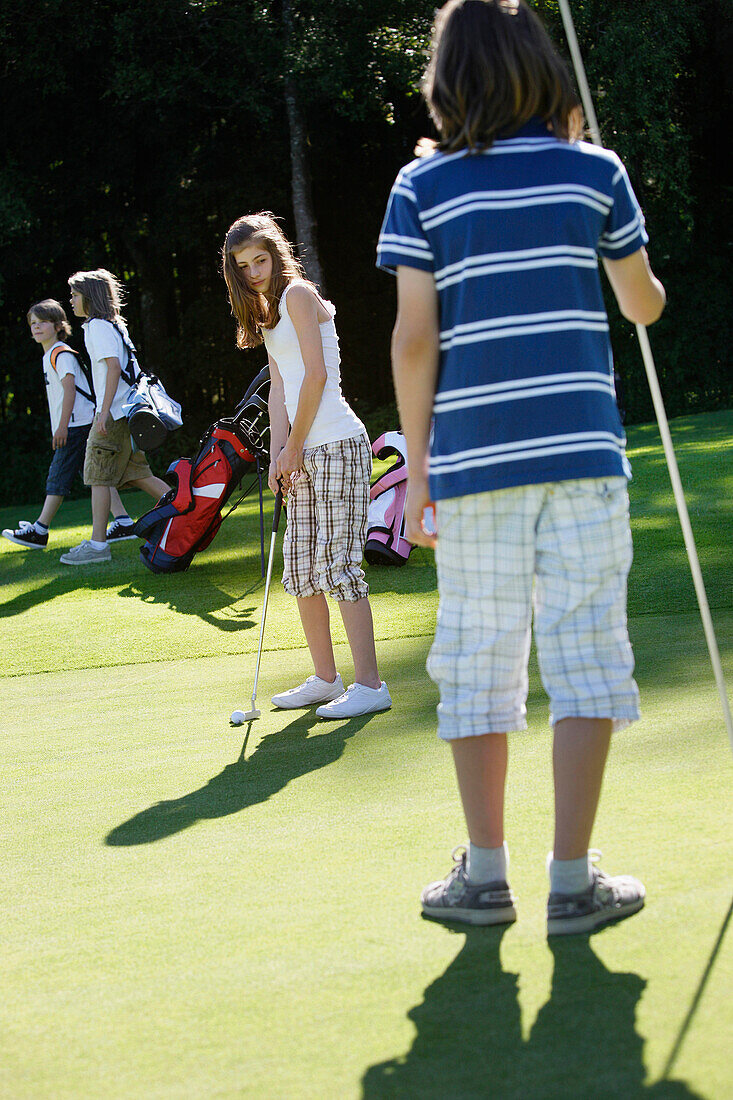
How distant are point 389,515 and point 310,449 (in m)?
2.86

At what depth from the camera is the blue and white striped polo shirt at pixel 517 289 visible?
6.79 ft

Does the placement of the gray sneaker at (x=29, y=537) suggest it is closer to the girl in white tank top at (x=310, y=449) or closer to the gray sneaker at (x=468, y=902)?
the girl in white tank top at (x=310, y=449)

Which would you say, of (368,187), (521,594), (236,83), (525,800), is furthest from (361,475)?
(368,187)

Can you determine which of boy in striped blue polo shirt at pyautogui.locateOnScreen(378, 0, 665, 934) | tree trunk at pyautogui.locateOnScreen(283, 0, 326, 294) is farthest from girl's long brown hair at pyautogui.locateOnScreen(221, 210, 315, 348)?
tree trunk at pyautogui.locateOnScreen(283, 0, 326, 294)

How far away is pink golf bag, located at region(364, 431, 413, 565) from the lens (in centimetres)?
688

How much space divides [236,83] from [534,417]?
50.4 feet

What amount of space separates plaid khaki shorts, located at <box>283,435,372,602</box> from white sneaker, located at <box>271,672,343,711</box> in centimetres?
37

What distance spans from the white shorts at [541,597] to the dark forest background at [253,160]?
48.2 ft

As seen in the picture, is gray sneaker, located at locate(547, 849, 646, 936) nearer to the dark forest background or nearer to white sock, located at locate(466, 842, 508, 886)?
white sock, located at locate(466, 842, 508, 886)

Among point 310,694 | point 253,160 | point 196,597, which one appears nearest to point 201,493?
point 196,597

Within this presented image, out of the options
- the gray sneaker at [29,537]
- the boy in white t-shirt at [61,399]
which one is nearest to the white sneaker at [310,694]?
the boy in white t-shirt at [61,399]

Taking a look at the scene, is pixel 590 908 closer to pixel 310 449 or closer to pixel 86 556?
pixel 310 449

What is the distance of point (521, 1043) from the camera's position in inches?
70.5

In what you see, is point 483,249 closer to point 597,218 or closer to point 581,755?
point 597,218
